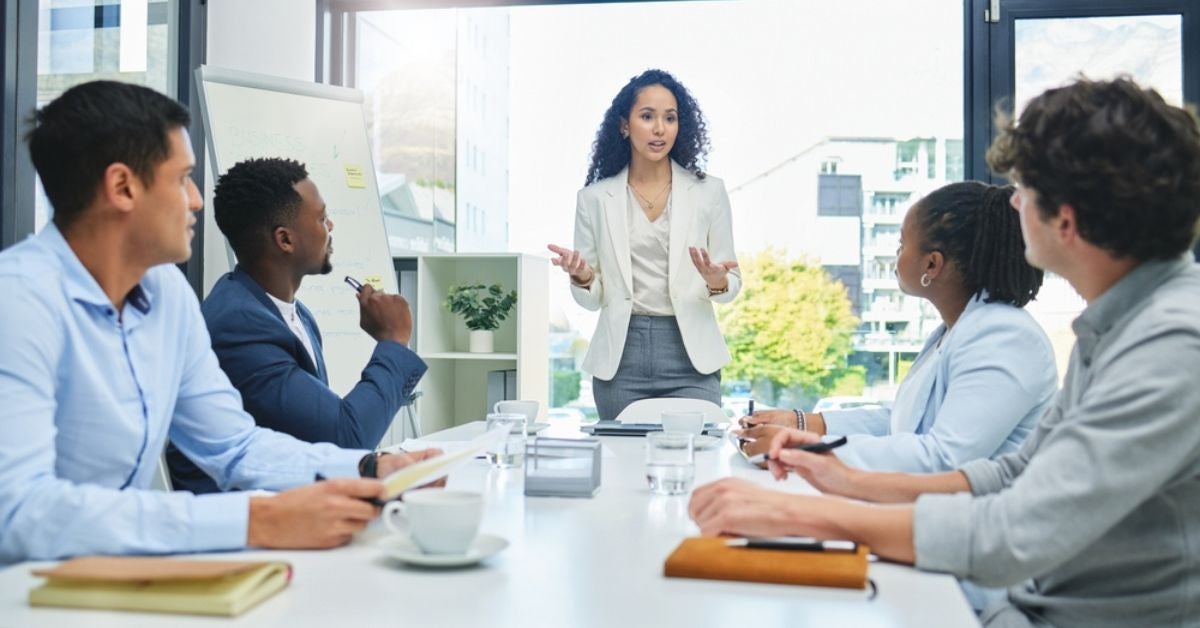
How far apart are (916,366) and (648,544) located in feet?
3.53

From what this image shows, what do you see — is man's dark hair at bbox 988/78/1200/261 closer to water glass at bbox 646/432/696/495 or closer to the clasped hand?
water glass at bbox 646/432/696/495

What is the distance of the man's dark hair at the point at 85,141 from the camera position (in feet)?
4.72

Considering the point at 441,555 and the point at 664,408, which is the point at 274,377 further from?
the point at 664,408

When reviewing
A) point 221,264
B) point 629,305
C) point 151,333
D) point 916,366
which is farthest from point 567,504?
point 221,264

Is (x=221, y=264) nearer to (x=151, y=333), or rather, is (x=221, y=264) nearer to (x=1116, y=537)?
(x=151, y=333)

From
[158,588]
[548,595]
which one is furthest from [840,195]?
[158,588]

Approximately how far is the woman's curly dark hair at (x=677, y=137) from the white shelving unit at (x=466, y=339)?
1152 millimetres

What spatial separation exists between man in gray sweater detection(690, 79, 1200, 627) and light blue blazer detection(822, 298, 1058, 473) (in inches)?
13.7

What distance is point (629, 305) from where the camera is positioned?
3385 mm

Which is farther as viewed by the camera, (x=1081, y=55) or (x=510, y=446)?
(x=1081, y=55)

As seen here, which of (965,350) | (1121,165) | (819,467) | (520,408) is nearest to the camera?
(1121,165)

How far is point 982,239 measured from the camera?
1.95 metres

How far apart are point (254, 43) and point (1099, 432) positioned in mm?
4087

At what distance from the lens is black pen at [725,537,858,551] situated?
1153 millimetres
